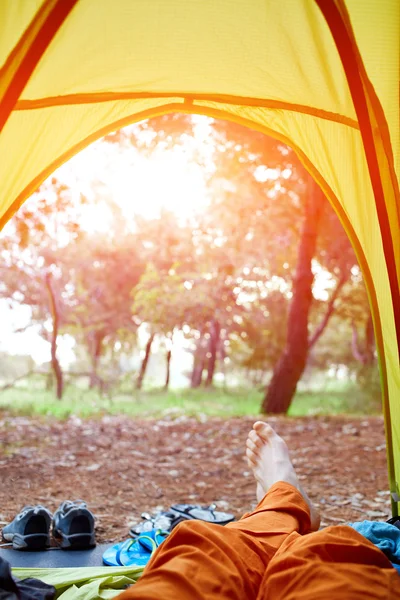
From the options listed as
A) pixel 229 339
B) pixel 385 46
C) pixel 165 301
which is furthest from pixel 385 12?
pixel 229 339

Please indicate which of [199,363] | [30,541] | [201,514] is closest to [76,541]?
[30,541]

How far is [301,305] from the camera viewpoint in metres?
6.46

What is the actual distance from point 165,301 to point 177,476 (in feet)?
17.5

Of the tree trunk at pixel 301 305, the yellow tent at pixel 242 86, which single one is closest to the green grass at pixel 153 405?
the tree trunk at pixel 301 305

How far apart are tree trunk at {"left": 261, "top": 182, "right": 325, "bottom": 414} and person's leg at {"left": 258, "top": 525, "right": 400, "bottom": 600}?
4994mm

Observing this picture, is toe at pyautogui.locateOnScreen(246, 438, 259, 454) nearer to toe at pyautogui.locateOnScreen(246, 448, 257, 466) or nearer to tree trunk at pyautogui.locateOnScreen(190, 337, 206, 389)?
toe at pyautogui.locateOnScreen(246, 448, 257, 466)

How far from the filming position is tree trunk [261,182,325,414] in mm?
6430

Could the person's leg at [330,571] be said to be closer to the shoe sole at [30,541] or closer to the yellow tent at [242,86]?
the yellow tent at [242,86]

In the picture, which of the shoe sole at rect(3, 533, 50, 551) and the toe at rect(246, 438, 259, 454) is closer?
the shoe sole at rect(3, 533, 50, 551)

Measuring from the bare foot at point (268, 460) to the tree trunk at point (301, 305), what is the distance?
12.1ft

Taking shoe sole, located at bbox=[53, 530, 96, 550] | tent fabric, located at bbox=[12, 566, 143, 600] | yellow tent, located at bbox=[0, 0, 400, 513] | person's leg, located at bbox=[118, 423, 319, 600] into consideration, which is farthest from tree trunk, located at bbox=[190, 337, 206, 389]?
person's leg, located at bbox=[118, 423, 319, 600]

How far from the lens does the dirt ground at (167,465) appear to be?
3.27 metres

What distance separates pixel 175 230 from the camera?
12391 millimetres

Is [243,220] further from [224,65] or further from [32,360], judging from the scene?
[32,360]
